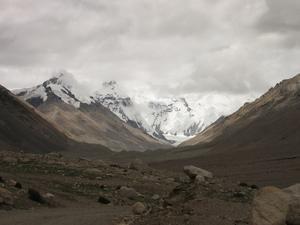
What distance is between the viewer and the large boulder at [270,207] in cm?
1961

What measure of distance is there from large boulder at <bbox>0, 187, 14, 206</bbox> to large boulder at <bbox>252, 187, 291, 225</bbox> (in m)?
17.8

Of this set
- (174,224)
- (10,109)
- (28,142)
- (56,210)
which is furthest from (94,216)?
(10,109)

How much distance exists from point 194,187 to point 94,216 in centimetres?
692

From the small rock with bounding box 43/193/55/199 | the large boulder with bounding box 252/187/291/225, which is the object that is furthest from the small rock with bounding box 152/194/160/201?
the large boulder with bounding box 252/187/291/225

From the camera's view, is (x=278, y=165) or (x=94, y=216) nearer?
(x=94, y=216)

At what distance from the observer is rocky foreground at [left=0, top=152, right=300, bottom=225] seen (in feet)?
66.2

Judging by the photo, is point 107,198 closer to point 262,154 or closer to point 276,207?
point 276,207

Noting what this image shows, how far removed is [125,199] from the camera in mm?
42562

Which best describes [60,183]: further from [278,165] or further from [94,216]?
[278,165]

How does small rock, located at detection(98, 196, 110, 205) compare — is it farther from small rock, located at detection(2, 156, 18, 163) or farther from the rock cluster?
the rock cluster

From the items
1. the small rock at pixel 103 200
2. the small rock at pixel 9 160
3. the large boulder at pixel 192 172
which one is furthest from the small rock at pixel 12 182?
the small rock at pixel 9 160

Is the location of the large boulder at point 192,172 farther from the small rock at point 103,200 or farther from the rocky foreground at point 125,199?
the small rock at point 103,200

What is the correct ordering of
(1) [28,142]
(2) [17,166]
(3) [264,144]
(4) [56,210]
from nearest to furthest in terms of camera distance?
(4) [56,210], (2) [17,166], (3) [264,144], (1) [28,142]

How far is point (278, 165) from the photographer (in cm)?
10381
